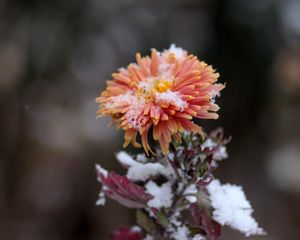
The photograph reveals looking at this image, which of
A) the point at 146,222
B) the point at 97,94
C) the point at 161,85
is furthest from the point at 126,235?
the point at 97,94

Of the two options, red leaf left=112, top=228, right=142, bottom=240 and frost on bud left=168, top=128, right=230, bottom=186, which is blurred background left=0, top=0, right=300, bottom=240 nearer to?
red leaf left=112, top=228, right=142, bottom=240

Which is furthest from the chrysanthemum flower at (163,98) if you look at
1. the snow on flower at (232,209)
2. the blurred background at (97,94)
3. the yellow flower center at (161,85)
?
the blurred background at (97,94)

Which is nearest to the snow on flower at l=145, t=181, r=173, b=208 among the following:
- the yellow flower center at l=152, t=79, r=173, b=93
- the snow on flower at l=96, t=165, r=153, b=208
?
the snow on flower at l=96, t=165, r=153, b=208

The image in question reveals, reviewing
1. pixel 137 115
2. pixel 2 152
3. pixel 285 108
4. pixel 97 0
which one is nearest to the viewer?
pixel 137 115

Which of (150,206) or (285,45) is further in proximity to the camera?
(285,45)

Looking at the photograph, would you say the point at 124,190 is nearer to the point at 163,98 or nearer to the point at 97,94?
the point at 163,98

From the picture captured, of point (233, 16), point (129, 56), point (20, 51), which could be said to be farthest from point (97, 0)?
point (233, 16)

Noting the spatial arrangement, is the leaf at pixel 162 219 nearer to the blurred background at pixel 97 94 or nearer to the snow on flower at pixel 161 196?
the snow on flower at pixel 161 196

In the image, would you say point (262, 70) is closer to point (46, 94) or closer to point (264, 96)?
point (264, 96)
